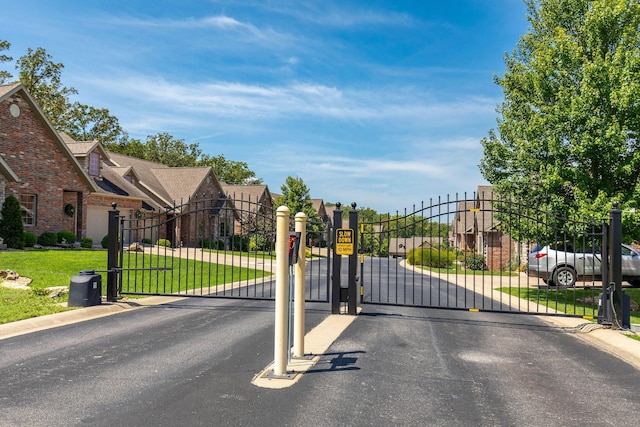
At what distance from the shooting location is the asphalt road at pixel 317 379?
474cm

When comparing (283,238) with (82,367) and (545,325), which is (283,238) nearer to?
(82,367)

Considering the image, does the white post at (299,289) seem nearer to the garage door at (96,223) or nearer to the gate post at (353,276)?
the gate post at (353,276)

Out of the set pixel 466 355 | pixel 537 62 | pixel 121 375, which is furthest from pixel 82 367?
pixel 537 62

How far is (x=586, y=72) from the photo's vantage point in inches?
468

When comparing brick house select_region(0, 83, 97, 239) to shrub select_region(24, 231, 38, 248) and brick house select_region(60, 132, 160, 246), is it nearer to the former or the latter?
shrub select_region(24, 231, 38, 248)

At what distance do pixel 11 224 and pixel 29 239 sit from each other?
1.43 meters

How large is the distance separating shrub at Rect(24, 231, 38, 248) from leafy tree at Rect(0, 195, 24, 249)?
62 cm

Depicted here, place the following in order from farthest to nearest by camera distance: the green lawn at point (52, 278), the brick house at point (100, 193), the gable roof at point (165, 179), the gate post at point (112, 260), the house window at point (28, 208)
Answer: the gable roof at point (165, 179)
the brick house at point (100, 193)
the house window at point (28, 208)
the gate post at point (112, 260)
the green lawn at point (52, 278)

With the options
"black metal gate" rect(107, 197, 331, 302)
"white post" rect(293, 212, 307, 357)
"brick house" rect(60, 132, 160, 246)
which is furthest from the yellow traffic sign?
"brick house" rect(60, 132, 160, 246)

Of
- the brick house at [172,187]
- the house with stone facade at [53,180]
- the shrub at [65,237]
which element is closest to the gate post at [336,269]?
the house with stone facade at [53,180]

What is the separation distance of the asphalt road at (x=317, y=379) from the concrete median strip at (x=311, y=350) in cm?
14

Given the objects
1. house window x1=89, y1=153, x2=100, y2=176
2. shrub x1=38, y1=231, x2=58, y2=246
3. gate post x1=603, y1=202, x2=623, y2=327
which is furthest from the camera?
house window x1=89, y1=153, x2=100, y2=176

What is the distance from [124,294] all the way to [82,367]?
6.58 metres

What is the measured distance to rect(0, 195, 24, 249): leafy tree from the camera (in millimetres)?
21281
